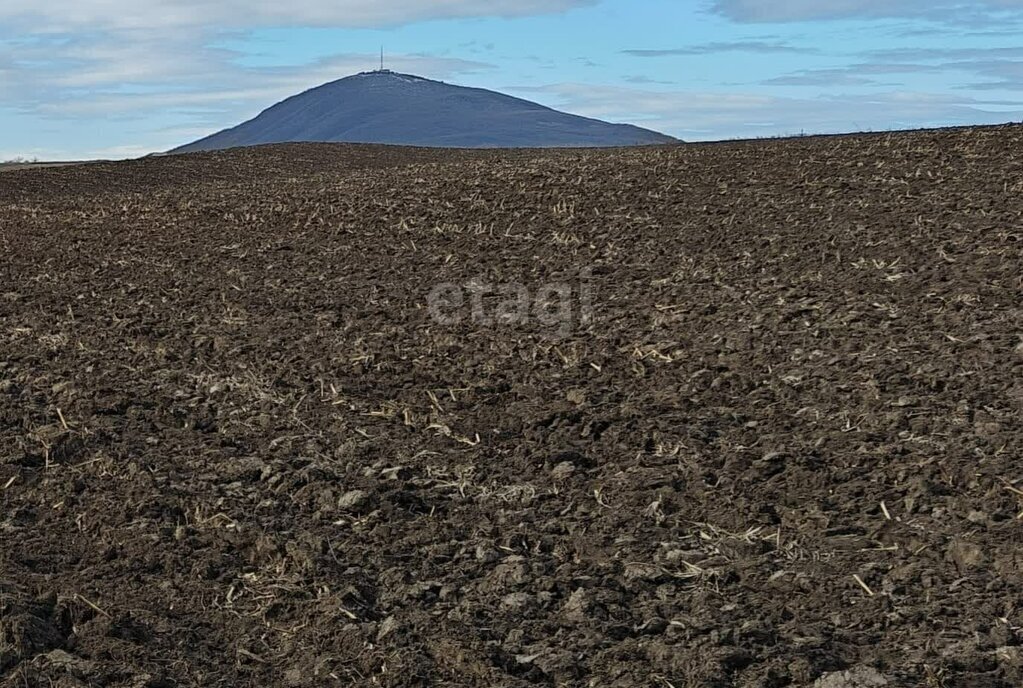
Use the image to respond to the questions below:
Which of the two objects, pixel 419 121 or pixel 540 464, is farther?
pixel 419 121

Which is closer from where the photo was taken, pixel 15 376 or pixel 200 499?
pixel 200 499

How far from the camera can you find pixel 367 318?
853 cm

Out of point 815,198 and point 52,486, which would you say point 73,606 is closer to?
point 52,486

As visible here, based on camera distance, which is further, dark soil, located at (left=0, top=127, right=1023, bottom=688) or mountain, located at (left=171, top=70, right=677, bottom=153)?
mountain, located at (left=171, top=70, right=677, bottom=153)

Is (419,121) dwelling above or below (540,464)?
above

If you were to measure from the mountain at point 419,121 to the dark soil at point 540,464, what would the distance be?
114 meters

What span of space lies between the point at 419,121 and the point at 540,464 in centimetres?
15219

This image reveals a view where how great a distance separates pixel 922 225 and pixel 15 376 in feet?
23.2

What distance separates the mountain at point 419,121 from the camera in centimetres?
13662

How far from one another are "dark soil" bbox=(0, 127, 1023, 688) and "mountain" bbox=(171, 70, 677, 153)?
4474 inches

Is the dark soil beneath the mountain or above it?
beneath

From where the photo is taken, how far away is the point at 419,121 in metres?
154

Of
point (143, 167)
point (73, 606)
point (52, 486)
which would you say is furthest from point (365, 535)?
point (143, 167)

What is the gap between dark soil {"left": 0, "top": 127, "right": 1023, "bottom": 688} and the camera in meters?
4.00
